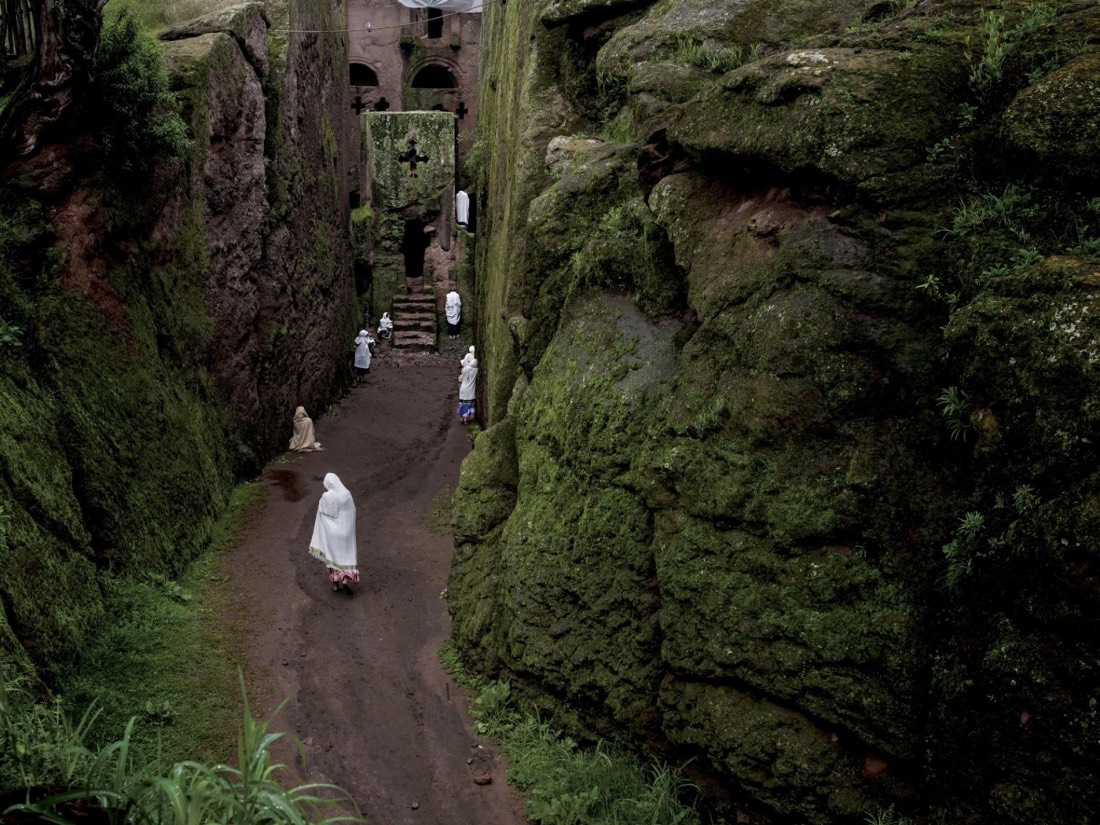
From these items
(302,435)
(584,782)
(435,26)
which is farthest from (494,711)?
(435,26)

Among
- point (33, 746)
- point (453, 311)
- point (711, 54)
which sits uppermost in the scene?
point (711, 54)

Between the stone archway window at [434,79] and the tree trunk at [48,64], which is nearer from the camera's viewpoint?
the tree trunk at [48,64]

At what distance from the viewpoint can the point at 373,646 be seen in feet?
30.8

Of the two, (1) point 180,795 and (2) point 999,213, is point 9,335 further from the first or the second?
(2) point 999,213

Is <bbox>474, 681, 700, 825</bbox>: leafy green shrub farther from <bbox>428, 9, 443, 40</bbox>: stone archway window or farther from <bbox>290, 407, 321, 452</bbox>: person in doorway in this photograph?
<bbox>428, 9, 443, 40</bbox>: stone archway window

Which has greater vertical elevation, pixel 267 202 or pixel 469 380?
pixel 267 202

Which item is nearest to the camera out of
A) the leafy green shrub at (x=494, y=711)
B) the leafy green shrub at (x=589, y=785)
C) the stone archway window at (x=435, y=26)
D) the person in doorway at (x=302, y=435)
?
the leafy green shrub at (x=589, y=785)

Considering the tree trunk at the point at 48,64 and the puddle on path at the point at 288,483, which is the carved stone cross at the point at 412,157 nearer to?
the puddle on path at the point at 288,483

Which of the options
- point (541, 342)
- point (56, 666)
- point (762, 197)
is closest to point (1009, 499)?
point (762, 197)

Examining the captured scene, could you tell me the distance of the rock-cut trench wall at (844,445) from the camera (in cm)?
491

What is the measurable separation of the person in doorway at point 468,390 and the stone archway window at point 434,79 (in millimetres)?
22569

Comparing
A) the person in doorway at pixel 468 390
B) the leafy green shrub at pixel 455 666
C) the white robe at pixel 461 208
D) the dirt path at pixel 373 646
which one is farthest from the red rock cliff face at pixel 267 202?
the leafy green shrub at pixel 455 666

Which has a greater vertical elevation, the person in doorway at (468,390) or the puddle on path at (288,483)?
the person in doorway at (468,390)

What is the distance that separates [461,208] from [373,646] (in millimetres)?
20309
